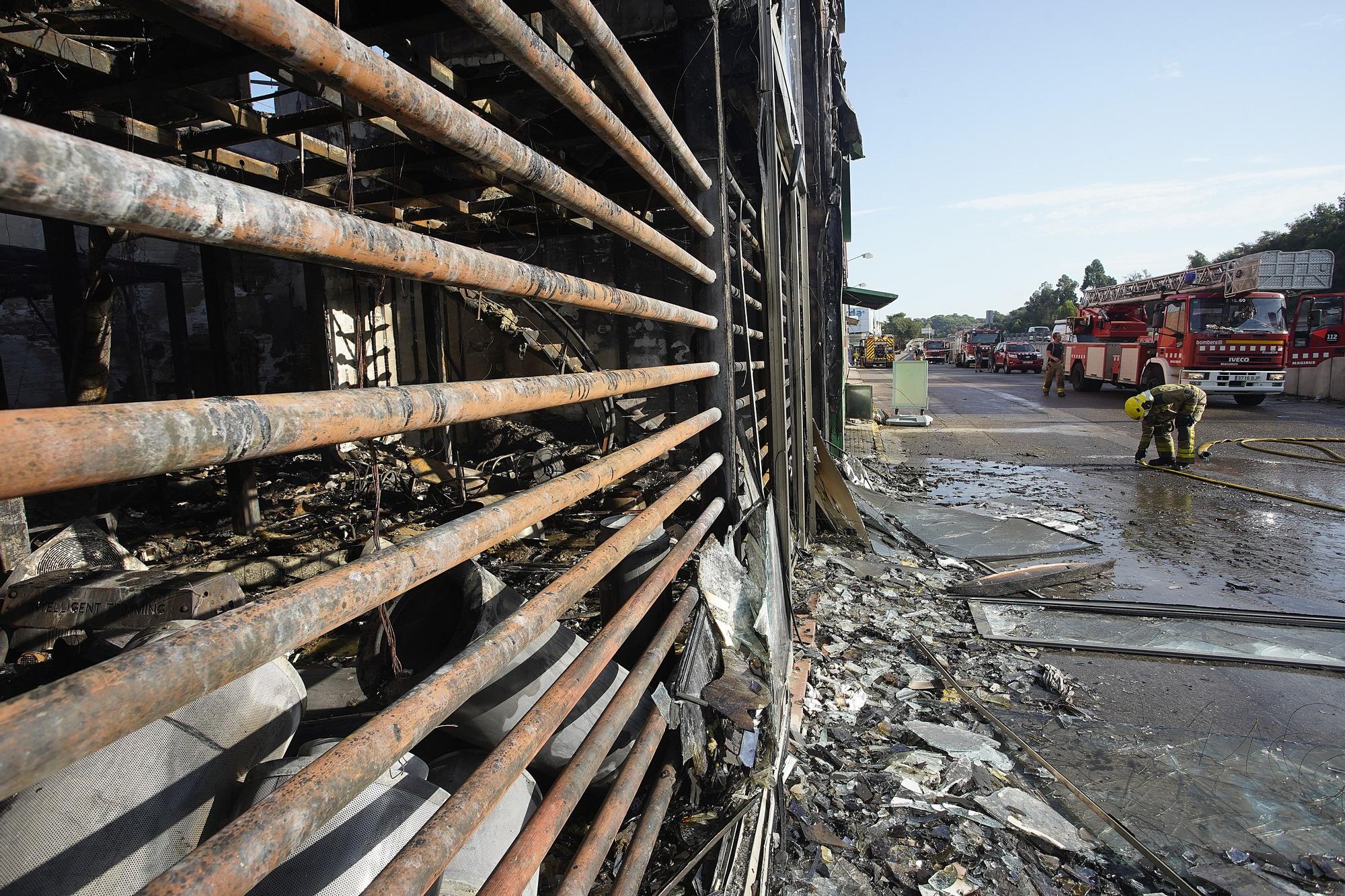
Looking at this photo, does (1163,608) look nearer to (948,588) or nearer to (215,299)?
(948,588)

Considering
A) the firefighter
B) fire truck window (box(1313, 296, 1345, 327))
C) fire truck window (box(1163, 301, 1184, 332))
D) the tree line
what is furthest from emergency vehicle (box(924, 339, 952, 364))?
fire truck window (box(1163, 301, 1184, 332))

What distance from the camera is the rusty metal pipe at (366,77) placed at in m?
0.71

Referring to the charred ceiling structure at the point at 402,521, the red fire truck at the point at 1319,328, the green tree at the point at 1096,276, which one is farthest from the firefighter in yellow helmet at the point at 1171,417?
the green tree at the point at 1096,276

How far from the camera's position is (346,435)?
0.83 meters

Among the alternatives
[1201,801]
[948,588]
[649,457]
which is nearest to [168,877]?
[649,457]

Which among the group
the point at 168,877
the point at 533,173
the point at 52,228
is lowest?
the point at 168,877

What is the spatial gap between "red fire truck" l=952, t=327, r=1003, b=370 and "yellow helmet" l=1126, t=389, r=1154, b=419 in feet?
99.9

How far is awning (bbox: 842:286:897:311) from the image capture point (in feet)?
49.1

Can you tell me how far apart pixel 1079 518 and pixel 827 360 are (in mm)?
3723

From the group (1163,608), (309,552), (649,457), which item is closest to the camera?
(649,457)

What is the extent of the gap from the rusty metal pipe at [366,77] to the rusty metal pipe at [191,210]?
0.47 feet

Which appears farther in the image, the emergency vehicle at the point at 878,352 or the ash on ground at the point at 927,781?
the emergency vehicle at the point at 878,352

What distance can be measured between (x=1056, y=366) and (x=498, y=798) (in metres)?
25.3

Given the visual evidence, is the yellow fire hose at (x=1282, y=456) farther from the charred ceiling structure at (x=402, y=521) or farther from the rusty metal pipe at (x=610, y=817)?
the rusty metal pipe at (x=610, y=817)
